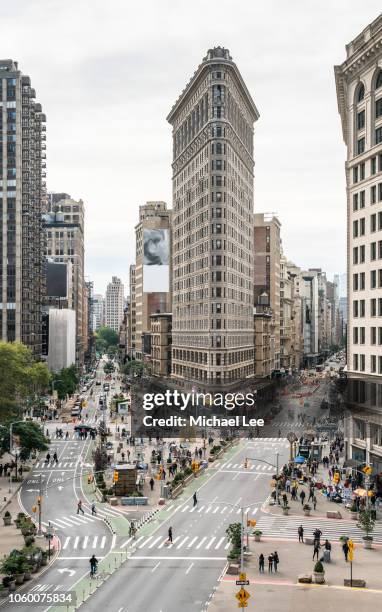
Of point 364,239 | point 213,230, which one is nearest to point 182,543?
point 364,239

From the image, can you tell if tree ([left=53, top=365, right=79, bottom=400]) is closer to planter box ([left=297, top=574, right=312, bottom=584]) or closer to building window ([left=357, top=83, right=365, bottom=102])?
building window ([left=357, top=83, right=365, bottom=102])

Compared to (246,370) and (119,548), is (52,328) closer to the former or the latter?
(246,370)

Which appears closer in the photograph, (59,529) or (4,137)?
(59,529)

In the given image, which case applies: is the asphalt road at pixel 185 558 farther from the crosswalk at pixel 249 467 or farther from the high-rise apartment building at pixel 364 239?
the high-rise apartment building at pixel 364 239

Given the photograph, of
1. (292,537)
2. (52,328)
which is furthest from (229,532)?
(52,328)

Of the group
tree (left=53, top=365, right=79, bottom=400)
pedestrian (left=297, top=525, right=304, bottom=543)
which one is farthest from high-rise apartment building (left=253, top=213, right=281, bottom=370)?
pedestrian (left=297, top=525, right=304, bottom=543)

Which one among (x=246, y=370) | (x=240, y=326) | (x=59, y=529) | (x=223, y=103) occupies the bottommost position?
(x=59, y=529)

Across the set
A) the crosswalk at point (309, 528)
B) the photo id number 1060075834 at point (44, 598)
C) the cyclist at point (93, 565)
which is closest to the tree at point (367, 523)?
the crosswalk at point (309, 528)
